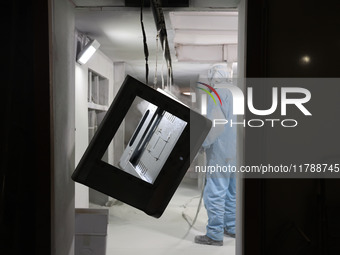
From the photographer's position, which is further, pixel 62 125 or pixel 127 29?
pixel 127 29

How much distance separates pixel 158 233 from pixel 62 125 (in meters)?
2.17

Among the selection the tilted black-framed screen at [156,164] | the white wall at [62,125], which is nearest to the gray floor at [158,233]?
the white wall at [62,125]

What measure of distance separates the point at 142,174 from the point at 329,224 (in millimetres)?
727

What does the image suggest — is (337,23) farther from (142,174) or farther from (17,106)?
(17,106)

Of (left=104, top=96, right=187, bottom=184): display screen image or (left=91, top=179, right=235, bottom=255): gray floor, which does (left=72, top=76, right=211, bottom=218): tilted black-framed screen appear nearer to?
(left=104, top=96, right=187, bottom=184): display screen image

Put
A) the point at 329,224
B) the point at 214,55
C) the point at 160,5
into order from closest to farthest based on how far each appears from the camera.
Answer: the point at 329,224 < the point at 160,5 < the point at 214,55

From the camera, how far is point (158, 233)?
3.40 metres

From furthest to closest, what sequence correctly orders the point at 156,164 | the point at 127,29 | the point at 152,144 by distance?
the point at 127,29
the point at 152,144
the point at 156,164

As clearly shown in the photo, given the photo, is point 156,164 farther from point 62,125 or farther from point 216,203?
point 216,203

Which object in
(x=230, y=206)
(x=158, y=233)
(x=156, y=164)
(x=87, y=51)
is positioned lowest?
(x=158, y=233)

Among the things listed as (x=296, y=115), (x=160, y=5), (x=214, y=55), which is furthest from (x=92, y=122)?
(x=296, y=115)

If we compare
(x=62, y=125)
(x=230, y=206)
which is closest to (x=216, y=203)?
(x=230, y=206)

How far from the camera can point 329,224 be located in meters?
1.32

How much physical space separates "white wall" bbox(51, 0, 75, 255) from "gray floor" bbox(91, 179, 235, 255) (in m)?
1.39
